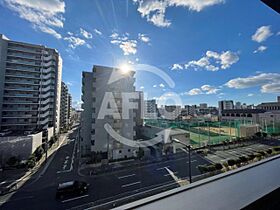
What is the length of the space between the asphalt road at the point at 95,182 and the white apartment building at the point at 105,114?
123cm

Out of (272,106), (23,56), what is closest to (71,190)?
(23,56)

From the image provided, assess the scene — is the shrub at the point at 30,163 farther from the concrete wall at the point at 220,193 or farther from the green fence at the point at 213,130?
the concrete wall at the point at 220,193

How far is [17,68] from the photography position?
31.1 feet

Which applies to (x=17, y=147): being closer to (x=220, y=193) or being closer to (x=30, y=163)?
(x=30, y=163)

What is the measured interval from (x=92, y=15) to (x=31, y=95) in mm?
10928

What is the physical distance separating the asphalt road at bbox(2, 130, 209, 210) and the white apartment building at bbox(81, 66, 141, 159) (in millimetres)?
1229

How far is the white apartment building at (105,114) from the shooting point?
657 cm

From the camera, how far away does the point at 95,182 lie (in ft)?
14.7

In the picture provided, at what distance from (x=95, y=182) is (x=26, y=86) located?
339 inches

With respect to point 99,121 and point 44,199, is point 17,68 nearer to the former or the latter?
point 99,121

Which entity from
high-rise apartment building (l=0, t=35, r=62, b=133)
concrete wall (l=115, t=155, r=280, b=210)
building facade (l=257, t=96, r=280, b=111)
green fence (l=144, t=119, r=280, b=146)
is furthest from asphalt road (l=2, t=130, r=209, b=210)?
building facade (l=257, t=96, r=280, b=111)

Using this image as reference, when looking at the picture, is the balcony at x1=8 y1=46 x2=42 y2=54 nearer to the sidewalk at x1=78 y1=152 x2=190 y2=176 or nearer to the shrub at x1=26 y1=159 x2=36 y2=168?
the shrub at x1=26 y1=159 x2=36 y2=168

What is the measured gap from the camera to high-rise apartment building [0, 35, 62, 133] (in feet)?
29.0

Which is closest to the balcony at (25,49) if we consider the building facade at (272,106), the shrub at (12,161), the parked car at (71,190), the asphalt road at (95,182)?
the shrub at (12,161)
